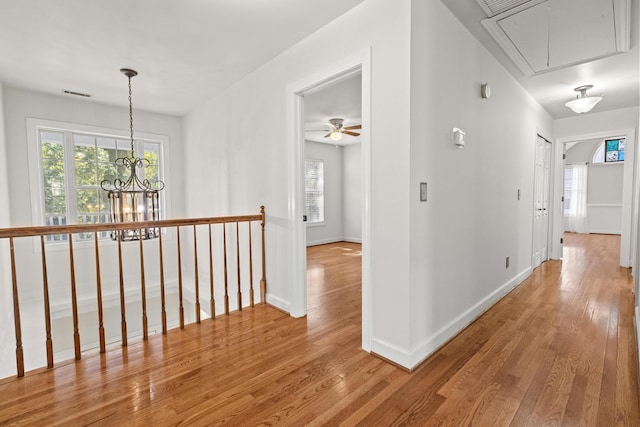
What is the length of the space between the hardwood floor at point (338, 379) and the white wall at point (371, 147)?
37 centimetres

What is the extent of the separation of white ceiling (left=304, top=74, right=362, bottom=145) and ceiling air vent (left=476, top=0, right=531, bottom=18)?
1.20 meters

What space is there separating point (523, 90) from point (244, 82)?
3.40m

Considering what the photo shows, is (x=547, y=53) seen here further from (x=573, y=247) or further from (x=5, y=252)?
(x=5, y=252)

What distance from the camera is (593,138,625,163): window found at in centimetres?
838

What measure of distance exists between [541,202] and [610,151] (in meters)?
6.23

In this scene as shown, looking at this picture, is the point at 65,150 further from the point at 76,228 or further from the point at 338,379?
the point at 338,379

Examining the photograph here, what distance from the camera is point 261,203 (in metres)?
3.26

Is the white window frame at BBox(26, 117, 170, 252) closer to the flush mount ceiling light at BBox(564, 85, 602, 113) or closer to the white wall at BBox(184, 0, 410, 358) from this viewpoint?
the white wall at BBox(184, 0, 410, 358)

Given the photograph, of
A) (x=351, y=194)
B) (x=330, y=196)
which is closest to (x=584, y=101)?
(x=351, y=194)

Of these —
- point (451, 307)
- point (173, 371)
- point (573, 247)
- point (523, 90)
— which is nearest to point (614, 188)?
point (573, 247)

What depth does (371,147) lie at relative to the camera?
210 centimetres

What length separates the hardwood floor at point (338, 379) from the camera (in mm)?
1574

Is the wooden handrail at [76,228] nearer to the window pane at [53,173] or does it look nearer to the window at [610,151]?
the window pane at [53,173]

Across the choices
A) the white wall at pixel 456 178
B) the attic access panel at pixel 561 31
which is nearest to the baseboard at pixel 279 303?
the white wall at pixel 456 178
